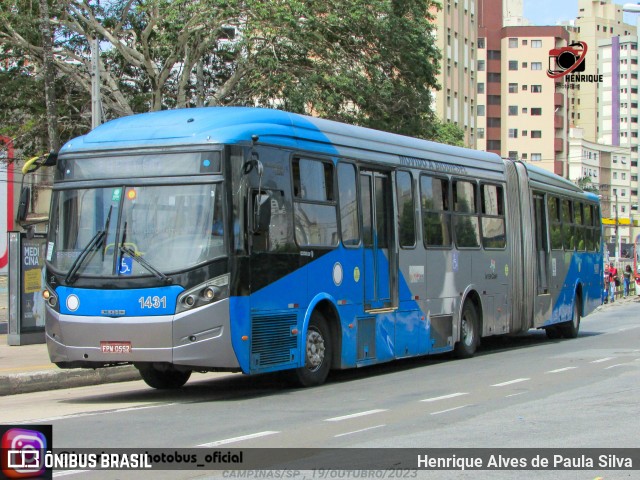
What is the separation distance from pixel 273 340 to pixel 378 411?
1901 millimetres

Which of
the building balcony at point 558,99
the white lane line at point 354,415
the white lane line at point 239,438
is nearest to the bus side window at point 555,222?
the white lane line at point 354,415

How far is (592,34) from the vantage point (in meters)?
169

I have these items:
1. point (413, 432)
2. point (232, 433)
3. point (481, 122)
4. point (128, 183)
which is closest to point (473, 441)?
point (413, 432)

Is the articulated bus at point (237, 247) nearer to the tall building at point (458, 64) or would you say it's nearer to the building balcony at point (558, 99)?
the tall building at point (458, 64)

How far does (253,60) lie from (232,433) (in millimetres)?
20285

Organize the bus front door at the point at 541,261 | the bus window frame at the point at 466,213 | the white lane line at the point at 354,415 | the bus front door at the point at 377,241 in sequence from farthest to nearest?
the bus front door at the point at 541,261
the bus window frame at the point at 466,213
the bus front door at the point at 377,241
the white lane line at the point at 354,415

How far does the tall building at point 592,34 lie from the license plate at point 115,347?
159 meters

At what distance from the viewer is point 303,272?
13.3 metres

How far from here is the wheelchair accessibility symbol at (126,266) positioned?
11.9 m

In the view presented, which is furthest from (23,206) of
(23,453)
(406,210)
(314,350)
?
(23,453)

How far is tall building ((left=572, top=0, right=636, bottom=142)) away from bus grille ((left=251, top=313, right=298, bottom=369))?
157 metres

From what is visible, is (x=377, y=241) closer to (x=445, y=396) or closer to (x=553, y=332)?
(x=445, y=396)

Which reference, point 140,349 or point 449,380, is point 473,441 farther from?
point 449,380

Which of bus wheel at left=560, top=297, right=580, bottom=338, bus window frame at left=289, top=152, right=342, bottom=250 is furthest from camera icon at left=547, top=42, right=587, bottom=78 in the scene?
bus window frame at left=289, top=152, right=342, bottom=250
